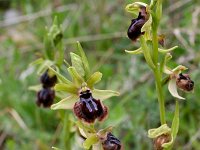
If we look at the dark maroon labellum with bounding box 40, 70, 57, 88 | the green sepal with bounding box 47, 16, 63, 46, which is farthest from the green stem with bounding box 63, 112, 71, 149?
the green sepal with bounding box 47, 16, 63, 46

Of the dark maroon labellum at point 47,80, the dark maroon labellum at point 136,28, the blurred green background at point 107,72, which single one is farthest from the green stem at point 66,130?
the dark maroon labellum at point 136,28

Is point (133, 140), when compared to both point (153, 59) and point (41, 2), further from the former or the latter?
point (41, 2)

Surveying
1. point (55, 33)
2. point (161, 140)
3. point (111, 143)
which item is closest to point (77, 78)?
point (111, 143)

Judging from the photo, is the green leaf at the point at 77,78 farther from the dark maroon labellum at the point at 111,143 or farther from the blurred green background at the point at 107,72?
the blurred green background at the point at 107,72

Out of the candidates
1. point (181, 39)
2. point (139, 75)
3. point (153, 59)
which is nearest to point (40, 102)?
point (153, 59)

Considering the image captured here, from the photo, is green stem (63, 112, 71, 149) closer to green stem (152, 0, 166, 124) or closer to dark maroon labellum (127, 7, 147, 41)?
green stem (152, 0, 166, 124)

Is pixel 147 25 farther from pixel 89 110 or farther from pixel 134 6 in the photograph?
pixel 89 110

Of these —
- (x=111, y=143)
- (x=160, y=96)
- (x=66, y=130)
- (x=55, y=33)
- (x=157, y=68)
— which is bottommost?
(x=66, y=130)
